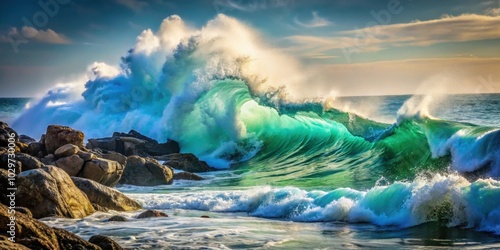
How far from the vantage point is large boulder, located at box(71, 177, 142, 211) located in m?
11.6

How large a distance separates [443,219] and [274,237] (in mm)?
2773

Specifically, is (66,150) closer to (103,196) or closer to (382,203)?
(103,196)

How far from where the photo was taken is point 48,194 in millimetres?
10211

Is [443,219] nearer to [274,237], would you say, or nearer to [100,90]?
[274,237]

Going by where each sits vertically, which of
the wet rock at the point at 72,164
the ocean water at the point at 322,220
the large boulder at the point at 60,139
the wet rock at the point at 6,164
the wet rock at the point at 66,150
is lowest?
the ocean water at the point at 322,220

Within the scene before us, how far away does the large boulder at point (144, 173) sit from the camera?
645 inches

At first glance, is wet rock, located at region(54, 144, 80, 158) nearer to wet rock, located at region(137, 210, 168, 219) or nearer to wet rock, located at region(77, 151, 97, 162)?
wet rock, located at region(77, 151, 97, 162)

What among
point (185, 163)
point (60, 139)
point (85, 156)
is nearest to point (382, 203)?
point (85, 156)

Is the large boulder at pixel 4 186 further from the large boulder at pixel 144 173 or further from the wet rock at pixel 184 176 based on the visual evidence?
the wet rock at pixel 184 176

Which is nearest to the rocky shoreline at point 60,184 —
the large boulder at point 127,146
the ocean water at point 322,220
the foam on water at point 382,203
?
the ocean water at point 322,220

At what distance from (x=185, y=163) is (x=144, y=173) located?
12.4 ft

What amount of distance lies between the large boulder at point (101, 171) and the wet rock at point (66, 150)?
78cm

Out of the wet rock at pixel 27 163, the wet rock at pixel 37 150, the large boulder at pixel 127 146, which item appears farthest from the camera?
the large boulder at pixel 127 146

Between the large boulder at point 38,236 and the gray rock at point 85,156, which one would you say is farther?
the gray rock at point 85,156
